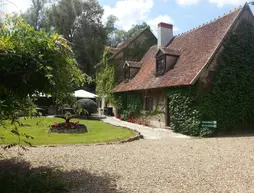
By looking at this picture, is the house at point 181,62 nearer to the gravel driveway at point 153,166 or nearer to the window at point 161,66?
the window at point 161,66

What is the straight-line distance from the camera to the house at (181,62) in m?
13.5

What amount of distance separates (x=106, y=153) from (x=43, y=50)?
177 inches

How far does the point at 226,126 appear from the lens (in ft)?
43.7

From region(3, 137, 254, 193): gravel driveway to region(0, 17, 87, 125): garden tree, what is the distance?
2125 millimetres

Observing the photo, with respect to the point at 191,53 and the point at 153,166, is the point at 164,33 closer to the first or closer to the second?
the point at 191,53

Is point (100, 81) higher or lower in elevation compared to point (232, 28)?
lower

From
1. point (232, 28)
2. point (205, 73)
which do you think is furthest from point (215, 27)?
point (205, 73)

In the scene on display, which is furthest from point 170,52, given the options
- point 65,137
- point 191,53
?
point 65,137

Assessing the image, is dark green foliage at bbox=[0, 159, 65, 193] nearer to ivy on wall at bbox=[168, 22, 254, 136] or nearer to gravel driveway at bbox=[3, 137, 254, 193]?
gravel driveway at bbox=[3, 137, 254, 193]

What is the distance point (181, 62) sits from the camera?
1597 cm

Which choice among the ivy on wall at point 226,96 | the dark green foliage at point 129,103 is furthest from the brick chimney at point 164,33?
the ivy on wall at point 226,96

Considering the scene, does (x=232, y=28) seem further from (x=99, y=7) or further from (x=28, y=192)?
(x=99, y=7)

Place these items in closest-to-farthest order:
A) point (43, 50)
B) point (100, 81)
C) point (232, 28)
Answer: point (43, 50) → point (232, 28) → point (100, 81)

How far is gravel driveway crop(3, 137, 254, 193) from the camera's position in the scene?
5066mm
